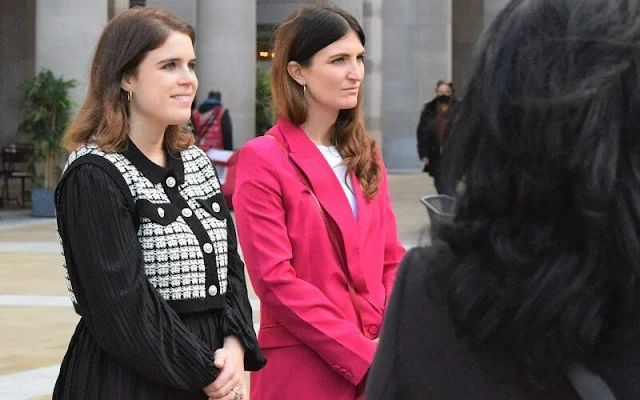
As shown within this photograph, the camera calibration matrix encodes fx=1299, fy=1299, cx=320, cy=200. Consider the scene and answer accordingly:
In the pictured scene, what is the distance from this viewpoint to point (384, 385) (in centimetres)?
180

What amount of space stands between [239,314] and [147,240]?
14.7 inches

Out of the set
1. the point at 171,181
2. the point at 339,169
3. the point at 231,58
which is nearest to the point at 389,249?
the point at 339,169

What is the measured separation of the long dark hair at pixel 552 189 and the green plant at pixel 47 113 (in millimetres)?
18476

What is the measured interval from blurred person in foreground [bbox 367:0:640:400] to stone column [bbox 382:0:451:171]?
124ft

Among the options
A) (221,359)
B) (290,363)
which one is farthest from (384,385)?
(290,363)

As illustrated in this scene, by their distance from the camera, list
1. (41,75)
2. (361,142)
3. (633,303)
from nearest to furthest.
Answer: (633,303) < (361,142) < (41,75)

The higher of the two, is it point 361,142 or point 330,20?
point 330,20

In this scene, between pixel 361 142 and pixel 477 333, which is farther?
pixel 361 142

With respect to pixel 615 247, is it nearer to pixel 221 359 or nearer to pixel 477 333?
pixel 477 333

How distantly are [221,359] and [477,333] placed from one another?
76.5 inches

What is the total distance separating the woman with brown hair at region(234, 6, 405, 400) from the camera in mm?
3746

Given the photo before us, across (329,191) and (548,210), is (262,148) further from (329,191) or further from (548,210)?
(548,210)

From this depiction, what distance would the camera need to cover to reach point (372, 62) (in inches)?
1428

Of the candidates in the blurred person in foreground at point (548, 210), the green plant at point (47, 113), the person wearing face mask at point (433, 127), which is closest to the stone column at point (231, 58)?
the green plant at point (47, 113)
